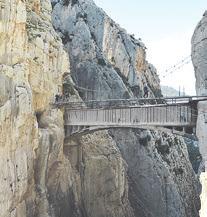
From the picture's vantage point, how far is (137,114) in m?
37.9

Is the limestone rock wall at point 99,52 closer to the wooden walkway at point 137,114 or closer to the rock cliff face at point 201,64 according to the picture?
the wooden walkway at point 137,114

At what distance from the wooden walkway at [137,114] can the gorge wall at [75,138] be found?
180cm

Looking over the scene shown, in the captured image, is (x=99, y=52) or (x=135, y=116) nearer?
(x=135, y=116)

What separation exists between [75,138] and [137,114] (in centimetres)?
832

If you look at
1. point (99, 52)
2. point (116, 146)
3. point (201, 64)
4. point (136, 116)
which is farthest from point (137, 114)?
point (99, 52)

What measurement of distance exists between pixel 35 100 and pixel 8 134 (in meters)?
6.71

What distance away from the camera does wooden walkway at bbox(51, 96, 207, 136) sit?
34344 millimetres

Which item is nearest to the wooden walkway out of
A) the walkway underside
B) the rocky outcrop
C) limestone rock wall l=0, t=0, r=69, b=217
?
the walkway underside

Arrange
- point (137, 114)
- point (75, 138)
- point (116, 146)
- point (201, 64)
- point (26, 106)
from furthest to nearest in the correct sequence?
point (116, 146)
point (75, 138)
point (137, 114)
point (26, 106)
point (201, 64)

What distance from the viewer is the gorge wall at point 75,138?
32.5m

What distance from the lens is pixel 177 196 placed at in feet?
179

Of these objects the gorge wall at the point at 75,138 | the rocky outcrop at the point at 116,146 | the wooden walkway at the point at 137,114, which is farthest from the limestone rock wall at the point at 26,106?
the rocky outcrop at the point at 116,146

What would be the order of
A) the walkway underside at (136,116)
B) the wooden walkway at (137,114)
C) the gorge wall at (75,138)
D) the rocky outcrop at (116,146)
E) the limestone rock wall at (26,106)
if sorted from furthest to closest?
the rocky outcrop at (116,146), the walkway underside at (136,116), the wooden walkway at (137,114), the gorge wall at (75,138), the limestone rock wall at (26,106)

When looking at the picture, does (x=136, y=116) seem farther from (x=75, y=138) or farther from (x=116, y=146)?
(x=116, y=146)
